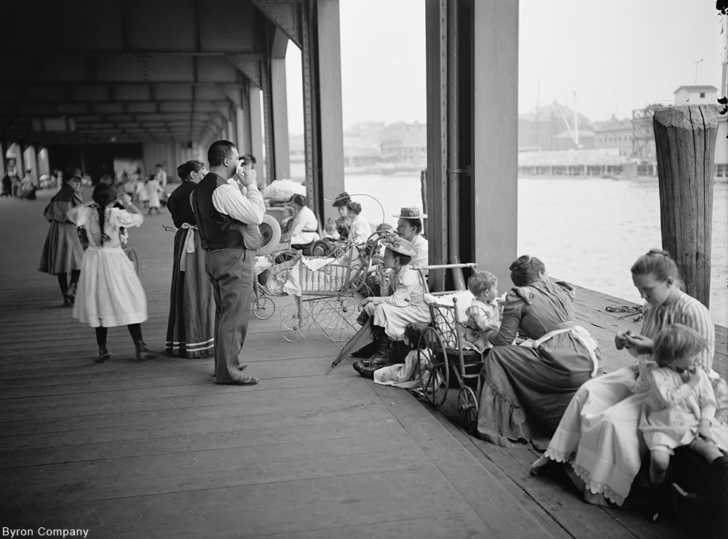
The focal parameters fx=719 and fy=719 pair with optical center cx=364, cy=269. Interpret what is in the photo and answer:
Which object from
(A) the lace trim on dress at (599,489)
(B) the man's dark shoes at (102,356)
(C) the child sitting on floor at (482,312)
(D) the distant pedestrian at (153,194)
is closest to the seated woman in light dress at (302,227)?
(B) the man's dark shoes at (102,356)

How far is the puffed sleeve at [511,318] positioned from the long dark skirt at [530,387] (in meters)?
0.08

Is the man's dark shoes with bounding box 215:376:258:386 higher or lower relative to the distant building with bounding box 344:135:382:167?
lower

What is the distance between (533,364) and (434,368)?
0.83m

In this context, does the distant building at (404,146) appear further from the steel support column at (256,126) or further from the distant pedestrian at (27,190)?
the distant pedestrian at (27,190)

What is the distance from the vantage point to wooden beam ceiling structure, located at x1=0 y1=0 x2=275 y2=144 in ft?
42.7

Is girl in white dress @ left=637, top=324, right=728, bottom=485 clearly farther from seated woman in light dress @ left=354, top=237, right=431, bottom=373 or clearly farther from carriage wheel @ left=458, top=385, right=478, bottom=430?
seated woman in light dress @ left=354, top=237, right=431, bottom=373

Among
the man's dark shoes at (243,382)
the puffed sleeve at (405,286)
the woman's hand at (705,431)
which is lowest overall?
the man's dark shoes at (243,382)

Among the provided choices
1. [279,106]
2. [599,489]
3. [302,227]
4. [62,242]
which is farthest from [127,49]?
[599,489]

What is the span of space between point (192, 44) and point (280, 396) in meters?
10.9

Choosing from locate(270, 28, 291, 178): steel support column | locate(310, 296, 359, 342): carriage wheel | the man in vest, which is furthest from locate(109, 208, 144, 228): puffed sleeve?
locate(270, 28, 291, 178): steel support column

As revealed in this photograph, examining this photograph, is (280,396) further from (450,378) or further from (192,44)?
(192,44)

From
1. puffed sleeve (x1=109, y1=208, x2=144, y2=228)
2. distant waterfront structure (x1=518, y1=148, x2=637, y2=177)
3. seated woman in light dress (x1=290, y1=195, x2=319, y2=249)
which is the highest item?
distant waterfront structure (x1=518, y1=148, x2=637, y2=177)

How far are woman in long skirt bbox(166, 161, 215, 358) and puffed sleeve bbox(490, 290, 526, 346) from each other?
2.77m

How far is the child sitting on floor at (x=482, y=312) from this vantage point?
4395 mm
